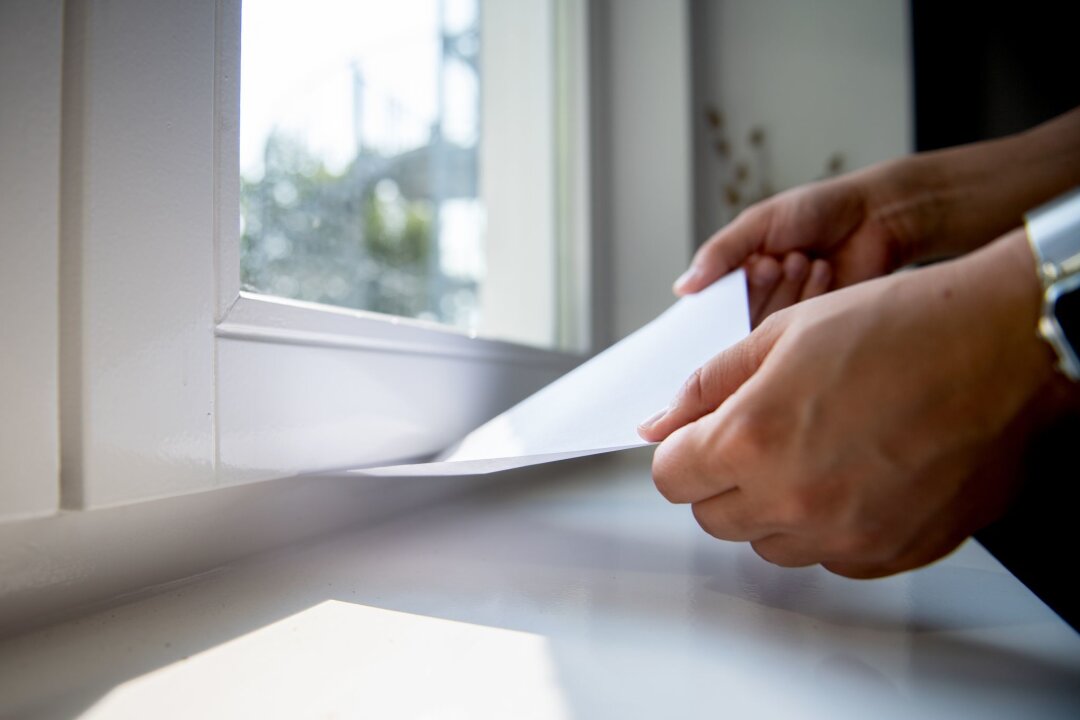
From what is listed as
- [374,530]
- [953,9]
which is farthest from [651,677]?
[953,9]

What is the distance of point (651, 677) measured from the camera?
272mm

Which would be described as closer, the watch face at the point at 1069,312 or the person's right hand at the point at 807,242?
the watch face at the point at 1069,312

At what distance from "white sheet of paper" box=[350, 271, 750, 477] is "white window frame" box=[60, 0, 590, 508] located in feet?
0.29

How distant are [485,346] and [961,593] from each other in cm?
56

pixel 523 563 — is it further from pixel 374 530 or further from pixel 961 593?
pixel 961 593

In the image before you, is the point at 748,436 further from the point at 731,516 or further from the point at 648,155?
the point at 648,155

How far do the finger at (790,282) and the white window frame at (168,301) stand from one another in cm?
65

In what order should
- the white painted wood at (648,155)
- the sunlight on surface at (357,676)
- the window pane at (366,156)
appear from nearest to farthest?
1. the sunlight on surface at (357,676)
2. the window pane at (366,156)
3. the white painted wood at (648,155)

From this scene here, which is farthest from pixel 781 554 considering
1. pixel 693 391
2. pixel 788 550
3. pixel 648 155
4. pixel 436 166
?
pixel 648 155

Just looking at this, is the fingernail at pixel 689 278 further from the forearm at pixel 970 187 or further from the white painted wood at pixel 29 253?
the white painted wood at pixel 29 253

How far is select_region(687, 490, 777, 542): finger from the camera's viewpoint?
1.12 feet

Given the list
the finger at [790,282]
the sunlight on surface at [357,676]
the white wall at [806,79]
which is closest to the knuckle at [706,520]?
the sunlight on surface at [357,676]

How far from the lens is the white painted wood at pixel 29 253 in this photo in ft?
0.93

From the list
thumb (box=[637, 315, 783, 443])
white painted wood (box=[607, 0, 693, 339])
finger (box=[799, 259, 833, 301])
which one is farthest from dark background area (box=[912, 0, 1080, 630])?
white painted wood (box=[607, 0, 693, 339])
